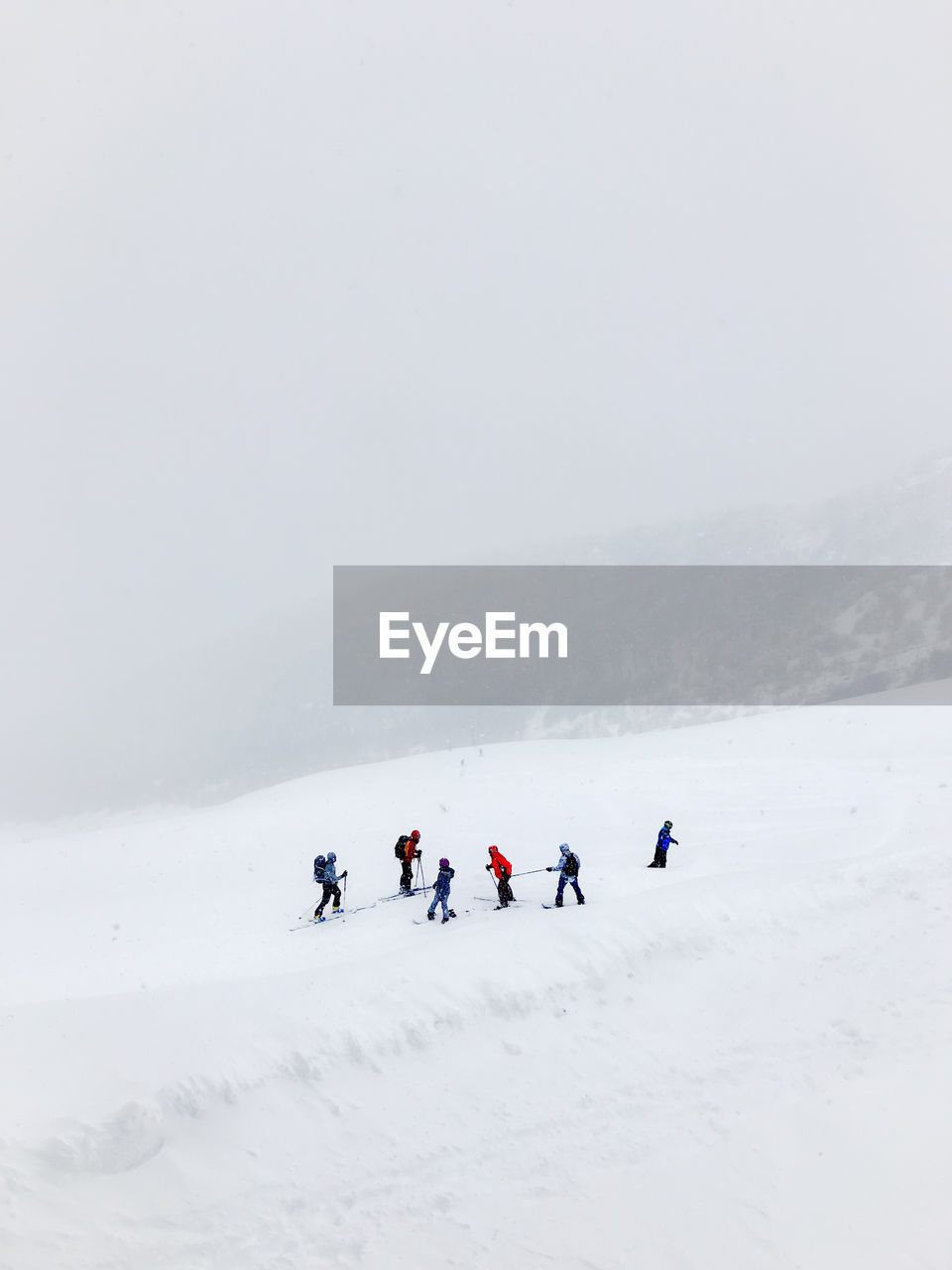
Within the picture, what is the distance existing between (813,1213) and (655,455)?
408 ft

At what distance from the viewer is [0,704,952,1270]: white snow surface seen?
920 centimetres

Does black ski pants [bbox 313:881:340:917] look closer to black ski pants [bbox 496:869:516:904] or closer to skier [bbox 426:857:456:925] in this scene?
skier [bbox 426:857:456:925]

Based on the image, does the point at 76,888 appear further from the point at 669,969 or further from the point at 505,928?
the point at 669,969

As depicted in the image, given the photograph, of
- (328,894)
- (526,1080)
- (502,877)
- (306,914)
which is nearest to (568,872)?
(502,877)

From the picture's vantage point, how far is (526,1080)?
1131 centimetres

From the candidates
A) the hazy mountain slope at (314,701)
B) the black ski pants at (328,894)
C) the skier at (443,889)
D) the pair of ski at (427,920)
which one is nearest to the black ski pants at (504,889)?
the pair of ski at (427,920)

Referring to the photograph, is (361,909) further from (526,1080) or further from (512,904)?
(526,1080)

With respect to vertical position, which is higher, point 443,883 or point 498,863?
point 498,863

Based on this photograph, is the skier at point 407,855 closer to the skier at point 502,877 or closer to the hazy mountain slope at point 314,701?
the skier at point 502,877

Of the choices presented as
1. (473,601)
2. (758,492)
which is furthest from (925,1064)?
(758,492)

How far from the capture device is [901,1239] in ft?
29.6

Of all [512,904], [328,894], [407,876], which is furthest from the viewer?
[407,876]

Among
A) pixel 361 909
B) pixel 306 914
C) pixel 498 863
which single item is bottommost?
pixel 306 914

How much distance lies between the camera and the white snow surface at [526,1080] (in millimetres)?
9203
